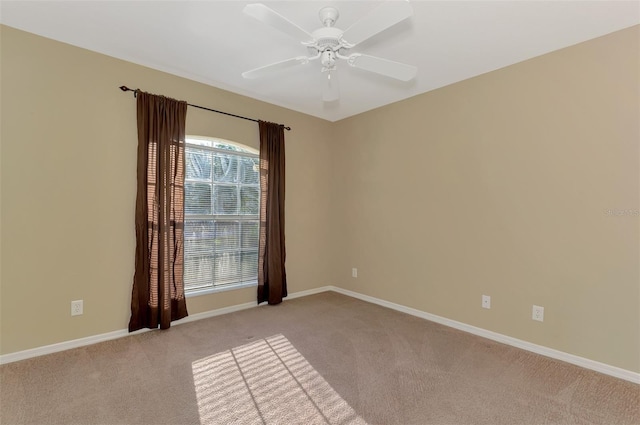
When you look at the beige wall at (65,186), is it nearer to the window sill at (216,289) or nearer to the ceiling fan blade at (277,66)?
the window sill at (216,289)

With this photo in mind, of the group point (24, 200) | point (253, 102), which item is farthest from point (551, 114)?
point (24, 200)

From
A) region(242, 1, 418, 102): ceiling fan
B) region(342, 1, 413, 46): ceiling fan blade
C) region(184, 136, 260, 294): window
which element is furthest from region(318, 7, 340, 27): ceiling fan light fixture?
region(184, 136, 260, 294): window

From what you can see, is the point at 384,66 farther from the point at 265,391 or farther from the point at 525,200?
the point at 265,391

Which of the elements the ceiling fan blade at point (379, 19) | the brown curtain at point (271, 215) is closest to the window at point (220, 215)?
the brown curtain at point (271, 215)

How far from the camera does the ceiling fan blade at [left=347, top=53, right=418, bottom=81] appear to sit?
205cm

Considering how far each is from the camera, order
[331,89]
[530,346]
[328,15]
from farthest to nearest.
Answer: [530,346], [331,89], [328,15]

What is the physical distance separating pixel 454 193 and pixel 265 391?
2.56 meters

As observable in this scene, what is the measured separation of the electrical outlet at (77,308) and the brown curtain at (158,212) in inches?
15.0

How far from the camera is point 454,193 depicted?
3283 mm

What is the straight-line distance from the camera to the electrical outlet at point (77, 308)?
2.65 m

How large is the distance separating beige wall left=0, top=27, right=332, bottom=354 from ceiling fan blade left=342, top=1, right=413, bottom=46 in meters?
2.15

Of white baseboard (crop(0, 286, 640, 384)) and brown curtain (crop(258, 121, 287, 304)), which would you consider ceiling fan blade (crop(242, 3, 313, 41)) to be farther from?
white baseboard (crop(0, 286, 640, 384))

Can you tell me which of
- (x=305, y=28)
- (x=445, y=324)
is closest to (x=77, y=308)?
(x=305, y=28)

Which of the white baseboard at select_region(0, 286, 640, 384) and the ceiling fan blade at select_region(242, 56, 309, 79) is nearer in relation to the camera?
the ceiling fan blade at select_region(242, 56, 309, 79)
